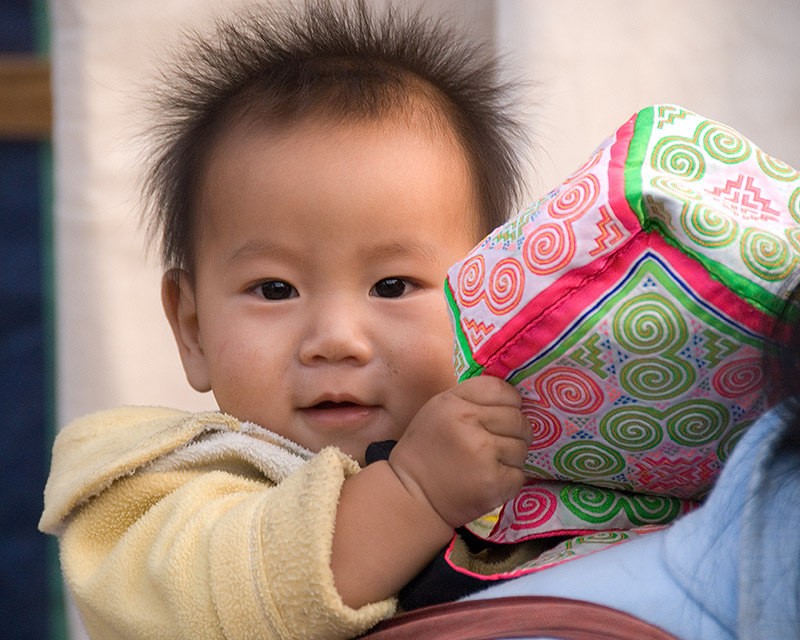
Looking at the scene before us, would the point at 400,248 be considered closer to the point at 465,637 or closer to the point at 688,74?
the point at 465,637

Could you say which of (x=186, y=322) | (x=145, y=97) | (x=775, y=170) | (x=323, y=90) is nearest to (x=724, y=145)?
(x=775, y=170)

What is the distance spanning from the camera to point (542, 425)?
768 millimetres

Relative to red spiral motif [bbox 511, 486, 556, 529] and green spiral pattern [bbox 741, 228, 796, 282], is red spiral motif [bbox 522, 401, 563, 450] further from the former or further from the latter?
green spiral pattern [bbox 741, 228, 796, 282]

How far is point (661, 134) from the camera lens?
0.72 meters

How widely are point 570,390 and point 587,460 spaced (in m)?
0.07

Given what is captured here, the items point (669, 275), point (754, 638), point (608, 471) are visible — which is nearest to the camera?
point (754, 638)

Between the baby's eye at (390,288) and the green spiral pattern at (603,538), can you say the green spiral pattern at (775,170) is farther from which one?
the baby's eye at (390,288)

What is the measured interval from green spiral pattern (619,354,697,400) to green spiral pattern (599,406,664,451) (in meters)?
0.02

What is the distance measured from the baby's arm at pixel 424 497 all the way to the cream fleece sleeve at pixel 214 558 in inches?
0.7

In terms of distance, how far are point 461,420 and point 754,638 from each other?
304 mm

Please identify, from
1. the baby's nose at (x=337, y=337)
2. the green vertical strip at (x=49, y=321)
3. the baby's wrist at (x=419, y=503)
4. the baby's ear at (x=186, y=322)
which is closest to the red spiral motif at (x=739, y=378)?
the baby's wrist at (x=419, y=503)

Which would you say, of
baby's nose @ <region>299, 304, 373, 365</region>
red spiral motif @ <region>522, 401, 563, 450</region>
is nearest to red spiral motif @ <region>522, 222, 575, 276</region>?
red spiral motif @ <region>522, 401, 563, 450</region>

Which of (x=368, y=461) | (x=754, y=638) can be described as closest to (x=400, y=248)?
(x=368, y=461)

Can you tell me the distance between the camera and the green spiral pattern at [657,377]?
0.68m
